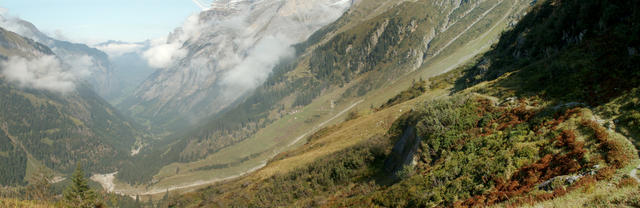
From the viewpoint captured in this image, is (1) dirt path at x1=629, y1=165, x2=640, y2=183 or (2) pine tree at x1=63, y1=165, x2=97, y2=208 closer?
(1) dirt path at x1=629, y1=165, x2=640, y2=183

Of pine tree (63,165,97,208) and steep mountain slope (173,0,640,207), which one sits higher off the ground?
steep mountain slope (173,0,640,207)

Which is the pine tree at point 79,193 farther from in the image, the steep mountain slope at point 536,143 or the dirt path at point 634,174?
the dirt path at point 634,174

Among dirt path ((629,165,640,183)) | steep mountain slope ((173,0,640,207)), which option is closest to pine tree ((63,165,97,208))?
steep mountain slope ((173,0,640,207))

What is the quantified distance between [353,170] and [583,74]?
3630cm

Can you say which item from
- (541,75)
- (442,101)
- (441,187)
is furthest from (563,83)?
(441,187)

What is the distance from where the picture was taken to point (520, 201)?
688 inches

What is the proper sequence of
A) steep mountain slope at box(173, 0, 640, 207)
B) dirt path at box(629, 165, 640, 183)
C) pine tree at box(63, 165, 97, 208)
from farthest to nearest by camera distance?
pine tree at box(63, 165, 97, 208) < steep mountain slope at box(173, 0, 640, 207) < dirt path at box(629, 165, 640, 183)

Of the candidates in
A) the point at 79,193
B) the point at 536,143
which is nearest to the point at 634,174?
the point at 536,143

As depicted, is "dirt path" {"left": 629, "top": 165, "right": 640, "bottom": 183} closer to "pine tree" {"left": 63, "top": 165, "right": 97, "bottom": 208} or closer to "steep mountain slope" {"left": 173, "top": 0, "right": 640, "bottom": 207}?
"steep mountain slope" {"left": 173, "top": 0, "right": 640, "bottom": 207}

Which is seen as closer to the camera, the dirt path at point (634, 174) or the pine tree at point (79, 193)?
the dirt path at point (634, 174)

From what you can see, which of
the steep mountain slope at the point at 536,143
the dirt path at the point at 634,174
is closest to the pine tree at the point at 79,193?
the steep mountain slope at the point at 536,143

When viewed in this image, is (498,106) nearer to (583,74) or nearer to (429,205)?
(583,74)

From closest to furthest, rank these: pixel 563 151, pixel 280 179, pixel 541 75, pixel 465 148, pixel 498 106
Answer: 1. pixel 563 151
2. pixel 465 148
3. pixel 498 106
4. pixel 541 75
5. pixel 280 179

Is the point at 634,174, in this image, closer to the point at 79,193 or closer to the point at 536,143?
the point at 536,143
